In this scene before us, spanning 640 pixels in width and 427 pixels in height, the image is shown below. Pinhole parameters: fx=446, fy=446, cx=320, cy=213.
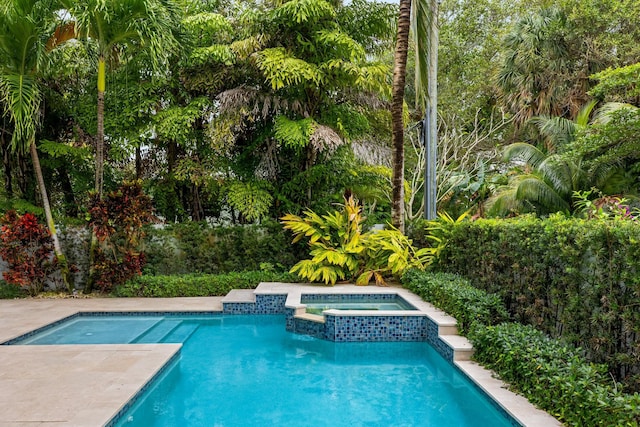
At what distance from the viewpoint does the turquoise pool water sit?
3906 mm

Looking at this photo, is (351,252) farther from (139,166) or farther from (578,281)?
(139,166)

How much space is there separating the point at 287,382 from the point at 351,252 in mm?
3950

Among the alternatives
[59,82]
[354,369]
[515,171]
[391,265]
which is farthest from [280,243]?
[515,171]

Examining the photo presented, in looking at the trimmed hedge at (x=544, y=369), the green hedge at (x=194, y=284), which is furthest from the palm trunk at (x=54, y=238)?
the trimmed hedge at (x=544, y=369)

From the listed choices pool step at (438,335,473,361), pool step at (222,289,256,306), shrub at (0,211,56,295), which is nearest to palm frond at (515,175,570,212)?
pool step at (438,335,473,361)

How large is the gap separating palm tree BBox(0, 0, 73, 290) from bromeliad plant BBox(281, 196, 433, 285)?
466 centimetres

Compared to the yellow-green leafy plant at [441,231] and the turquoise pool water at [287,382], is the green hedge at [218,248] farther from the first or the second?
the yellow-green leafy plant at [441,231]

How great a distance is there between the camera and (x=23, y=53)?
7.31 meters

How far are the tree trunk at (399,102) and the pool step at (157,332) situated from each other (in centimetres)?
456

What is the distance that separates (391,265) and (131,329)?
4.56 metres

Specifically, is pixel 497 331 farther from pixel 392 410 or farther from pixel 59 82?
pixel 59 82

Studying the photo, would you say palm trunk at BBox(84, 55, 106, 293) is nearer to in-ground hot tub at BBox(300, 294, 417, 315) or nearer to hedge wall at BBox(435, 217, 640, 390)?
in-ground hot tub at BBox(300, 294, 417, 315)

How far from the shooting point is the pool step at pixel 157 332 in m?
5.98

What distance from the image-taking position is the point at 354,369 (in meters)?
5.21
